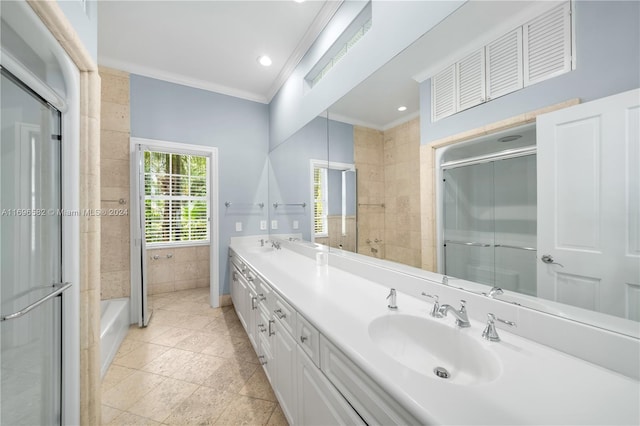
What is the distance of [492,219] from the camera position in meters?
0.92

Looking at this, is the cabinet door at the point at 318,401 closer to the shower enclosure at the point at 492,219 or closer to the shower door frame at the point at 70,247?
the shower enclosure at the point at 492,219

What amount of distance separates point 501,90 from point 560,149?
1.01 feet

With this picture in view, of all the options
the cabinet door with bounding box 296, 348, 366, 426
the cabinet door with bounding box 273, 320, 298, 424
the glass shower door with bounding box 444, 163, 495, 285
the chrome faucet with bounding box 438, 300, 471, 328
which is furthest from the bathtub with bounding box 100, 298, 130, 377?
the glass shower door with bounding box 444, 163, 495, 285

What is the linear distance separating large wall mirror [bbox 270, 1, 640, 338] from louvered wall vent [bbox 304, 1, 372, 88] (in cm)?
39

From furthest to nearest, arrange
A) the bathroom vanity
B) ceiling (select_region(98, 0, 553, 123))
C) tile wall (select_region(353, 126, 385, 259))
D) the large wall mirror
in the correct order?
tile wall (select_region(353, 126, 385, 259))
ceiling (select_region(98, 0, 553, 123))
the large wall mirror
the bathroom vanity

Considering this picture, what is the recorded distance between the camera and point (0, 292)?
0.91m

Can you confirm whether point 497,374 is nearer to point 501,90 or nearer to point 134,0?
point 501,90

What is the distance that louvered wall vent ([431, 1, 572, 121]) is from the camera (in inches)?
29.5

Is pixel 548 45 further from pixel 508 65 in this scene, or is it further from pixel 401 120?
pixel 401 120

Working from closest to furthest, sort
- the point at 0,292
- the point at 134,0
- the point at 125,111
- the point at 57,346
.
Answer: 1. the point at 0,292
2. the point at 57,346
3. the point at 134,0
4. the point at 125,111

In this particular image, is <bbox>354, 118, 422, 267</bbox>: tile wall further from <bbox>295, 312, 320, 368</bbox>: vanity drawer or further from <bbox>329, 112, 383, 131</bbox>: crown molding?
<bbox>295, 312, 320, 368</bbox>: vanity drawer

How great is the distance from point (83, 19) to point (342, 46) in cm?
153

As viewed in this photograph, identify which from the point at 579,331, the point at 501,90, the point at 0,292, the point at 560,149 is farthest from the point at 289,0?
the point at 579,331

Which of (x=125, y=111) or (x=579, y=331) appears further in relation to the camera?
(x=125, y=111)
